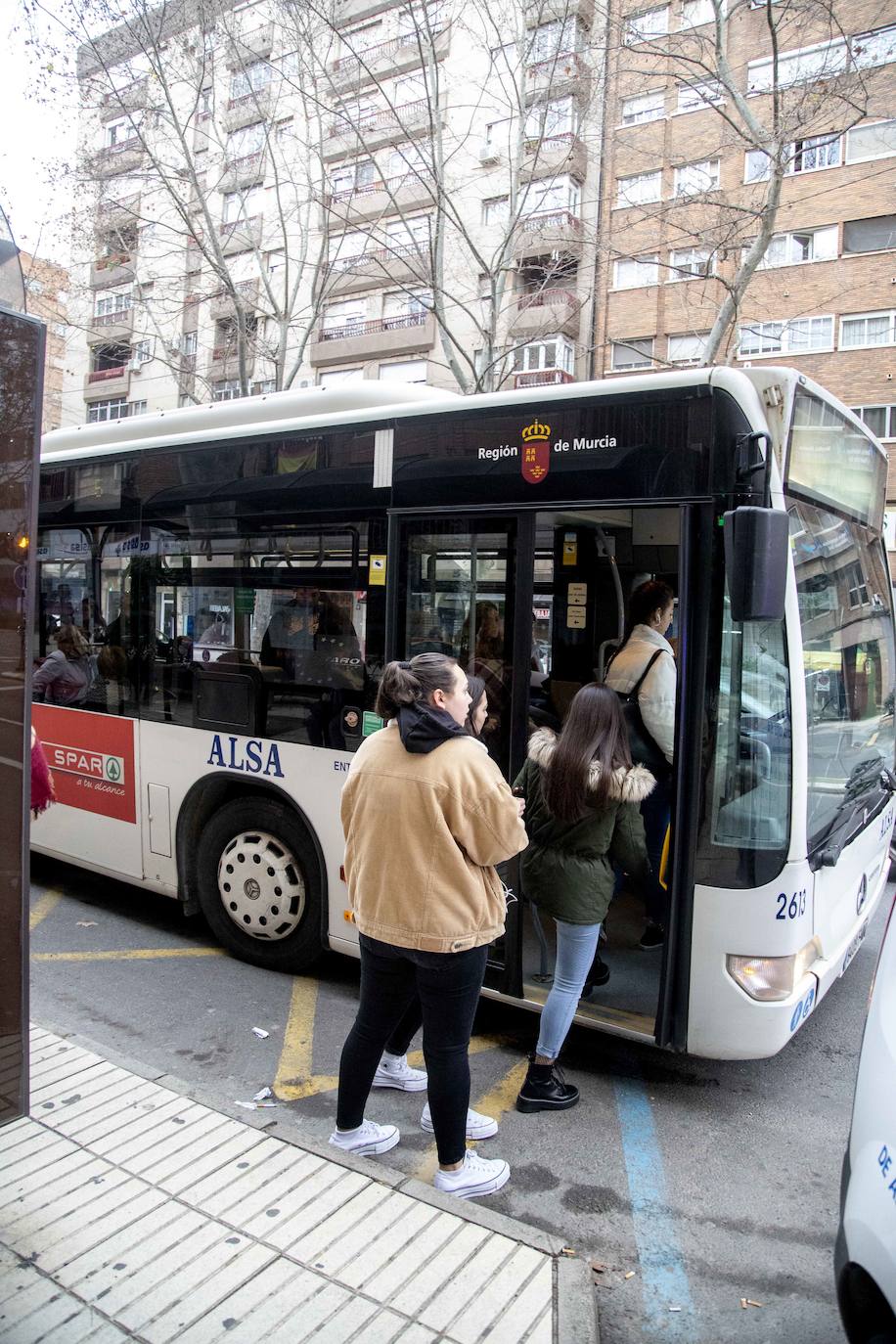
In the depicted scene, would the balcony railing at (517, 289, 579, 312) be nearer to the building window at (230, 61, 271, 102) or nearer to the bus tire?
the building window at (230, 61, 271, 102)

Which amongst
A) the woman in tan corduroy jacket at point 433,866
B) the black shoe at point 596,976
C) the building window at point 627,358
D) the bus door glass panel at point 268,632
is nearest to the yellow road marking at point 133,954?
the bus door glass panel at point 268,632

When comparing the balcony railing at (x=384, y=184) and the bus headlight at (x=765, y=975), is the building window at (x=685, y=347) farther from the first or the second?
the bus headlight at (x=765, y=975)

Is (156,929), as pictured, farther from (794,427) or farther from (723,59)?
(723,59)

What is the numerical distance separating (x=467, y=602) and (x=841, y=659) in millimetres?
1669

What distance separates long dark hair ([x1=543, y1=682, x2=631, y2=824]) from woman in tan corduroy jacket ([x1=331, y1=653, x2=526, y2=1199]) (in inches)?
23.8

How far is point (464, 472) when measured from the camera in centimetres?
420

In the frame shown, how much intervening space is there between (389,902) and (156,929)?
136 inches

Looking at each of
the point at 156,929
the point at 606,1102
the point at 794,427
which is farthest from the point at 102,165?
the point at 606,1102

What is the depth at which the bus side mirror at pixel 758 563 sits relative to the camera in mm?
3141

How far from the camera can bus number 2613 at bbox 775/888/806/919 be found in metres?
3.45

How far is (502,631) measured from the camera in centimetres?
408

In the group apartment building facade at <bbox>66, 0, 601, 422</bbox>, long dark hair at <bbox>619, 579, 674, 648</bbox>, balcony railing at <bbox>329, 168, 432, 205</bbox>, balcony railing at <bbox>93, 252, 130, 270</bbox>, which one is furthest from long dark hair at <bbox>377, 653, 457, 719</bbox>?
balcony railing at <bbox>93, 252, 130, 270</bbox>

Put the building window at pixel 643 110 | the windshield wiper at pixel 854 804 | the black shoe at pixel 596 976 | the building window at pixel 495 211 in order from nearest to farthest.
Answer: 1. the windshield wiper at pixel 854 804
2. the black shoe at pixel 596 976
3. the building window at pixel 495 211
4. the building window at pixel 643 110

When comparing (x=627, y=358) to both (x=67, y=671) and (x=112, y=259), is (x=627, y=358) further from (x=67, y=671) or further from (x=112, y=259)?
(x=67, y=671)
